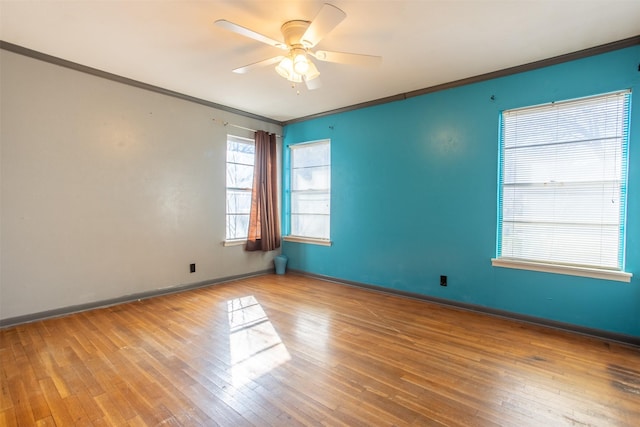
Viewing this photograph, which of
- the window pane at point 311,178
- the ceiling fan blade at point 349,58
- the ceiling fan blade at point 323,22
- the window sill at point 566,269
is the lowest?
the window sill at point 566,269

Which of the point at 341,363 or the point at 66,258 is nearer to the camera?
the point at 341,363

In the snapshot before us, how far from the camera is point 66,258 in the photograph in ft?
10.7

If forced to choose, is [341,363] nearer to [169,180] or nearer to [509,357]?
[509,357]

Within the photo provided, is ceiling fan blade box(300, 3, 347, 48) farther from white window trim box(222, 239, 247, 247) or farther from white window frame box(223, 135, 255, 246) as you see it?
white window trim box(222, 239, 247, 247)

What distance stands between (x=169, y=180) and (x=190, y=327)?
2048mm

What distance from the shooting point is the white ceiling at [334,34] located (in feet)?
7.52

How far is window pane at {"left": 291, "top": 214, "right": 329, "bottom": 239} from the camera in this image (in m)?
5.08

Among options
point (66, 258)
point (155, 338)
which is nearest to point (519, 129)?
point (155, 338)

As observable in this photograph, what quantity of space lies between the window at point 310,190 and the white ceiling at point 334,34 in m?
1.61

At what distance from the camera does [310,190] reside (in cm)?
528

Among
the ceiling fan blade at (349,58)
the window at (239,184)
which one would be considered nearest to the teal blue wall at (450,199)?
the window at (239,184)

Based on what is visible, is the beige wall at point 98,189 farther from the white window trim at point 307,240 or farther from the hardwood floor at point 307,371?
the white window trim at point 307,240

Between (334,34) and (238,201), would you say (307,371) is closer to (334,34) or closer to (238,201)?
(334,34)

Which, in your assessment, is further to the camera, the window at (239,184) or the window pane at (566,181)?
the window at (239,184)
